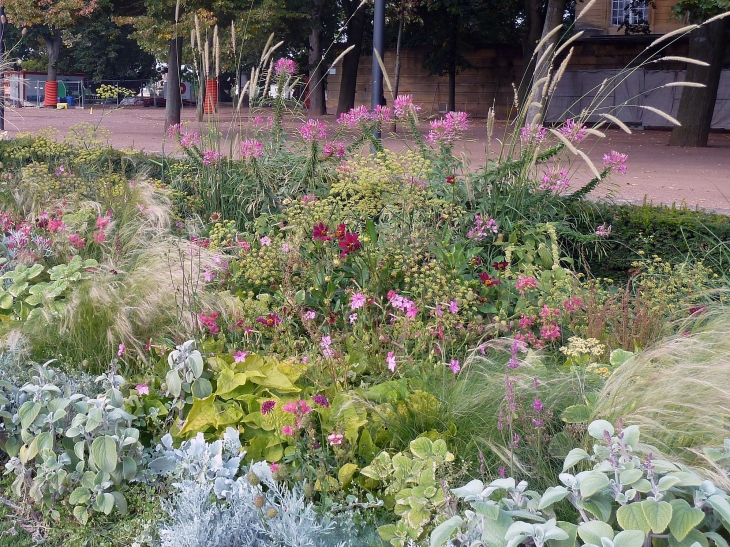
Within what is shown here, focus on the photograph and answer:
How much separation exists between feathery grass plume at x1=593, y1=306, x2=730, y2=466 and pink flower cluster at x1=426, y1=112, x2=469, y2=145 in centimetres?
272

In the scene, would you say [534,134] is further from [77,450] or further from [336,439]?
[77,450]

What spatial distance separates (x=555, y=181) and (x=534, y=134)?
33 cm

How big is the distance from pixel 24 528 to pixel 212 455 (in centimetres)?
73

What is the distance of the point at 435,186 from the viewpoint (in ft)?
16.8

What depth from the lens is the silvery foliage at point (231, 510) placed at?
2119 millimetres

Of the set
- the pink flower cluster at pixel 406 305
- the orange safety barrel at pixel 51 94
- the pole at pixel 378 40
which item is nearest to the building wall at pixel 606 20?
the orange safety barrel at pixel 51 94

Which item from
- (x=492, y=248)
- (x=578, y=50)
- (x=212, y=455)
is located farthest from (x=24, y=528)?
(x=578, y=50)

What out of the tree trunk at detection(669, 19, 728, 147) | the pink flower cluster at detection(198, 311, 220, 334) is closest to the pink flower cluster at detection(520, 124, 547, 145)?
the pink flower cluster at detection(198, 311, 220, 334)

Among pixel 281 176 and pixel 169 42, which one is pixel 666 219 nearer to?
pixel 281 176

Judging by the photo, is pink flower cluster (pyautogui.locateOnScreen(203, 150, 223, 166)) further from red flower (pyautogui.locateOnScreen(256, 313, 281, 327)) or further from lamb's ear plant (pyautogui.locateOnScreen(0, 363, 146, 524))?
lamb's ear plant (pyautogui.locateOnScreen(0, 363, 146, 524))

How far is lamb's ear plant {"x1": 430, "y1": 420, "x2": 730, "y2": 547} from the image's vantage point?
1.78 m

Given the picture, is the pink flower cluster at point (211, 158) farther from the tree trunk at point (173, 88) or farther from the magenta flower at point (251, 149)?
the tree trunk at point (173, 88)

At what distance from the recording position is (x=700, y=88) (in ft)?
50.6

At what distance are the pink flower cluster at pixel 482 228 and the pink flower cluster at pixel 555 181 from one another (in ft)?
1.70
